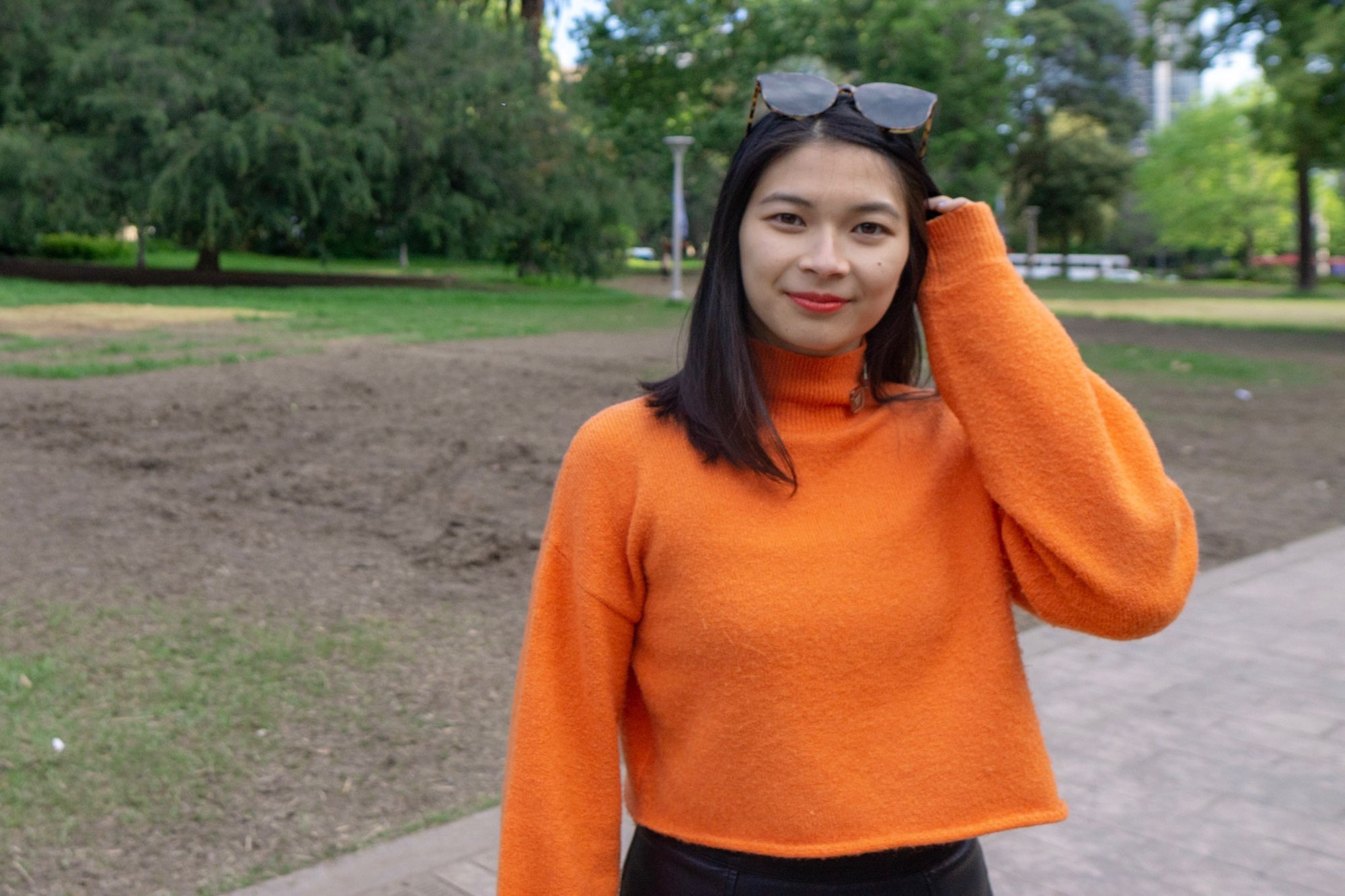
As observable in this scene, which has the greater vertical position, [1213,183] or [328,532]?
[1213,183]

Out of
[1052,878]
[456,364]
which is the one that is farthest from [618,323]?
[1052,878]

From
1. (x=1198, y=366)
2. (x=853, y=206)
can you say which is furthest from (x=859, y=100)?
(x=1198, y=366)

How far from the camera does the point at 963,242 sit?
1.68m

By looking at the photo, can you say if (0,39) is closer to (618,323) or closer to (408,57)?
(408,57)

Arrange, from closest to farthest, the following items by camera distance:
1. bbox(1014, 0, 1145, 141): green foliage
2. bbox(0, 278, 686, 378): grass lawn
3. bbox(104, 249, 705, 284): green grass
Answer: bbox(0, 278, 686, 378): grass lawn < bbox(104, 249, 705, 284): green grass < bbox(1014, 0, 1145, 141): green foliage

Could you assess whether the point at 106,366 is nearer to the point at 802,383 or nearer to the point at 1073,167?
the point at 802,383

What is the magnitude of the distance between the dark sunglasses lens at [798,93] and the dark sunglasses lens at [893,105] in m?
0.04

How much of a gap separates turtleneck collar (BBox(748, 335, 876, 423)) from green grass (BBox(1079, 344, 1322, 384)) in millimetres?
13037

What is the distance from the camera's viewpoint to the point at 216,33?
73.4ft

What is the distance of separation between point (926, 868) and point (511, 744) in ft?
1.75

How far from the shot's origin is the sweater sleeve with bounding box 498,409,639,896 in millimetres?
1581

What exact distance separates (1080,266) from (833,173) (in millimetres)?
76208

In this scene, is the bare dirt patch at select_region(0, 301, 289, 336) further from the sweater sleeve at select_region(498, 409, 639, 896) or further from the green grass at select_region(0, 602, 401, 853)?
the sweater sleeve at select_region(498, 409, 639, 896)

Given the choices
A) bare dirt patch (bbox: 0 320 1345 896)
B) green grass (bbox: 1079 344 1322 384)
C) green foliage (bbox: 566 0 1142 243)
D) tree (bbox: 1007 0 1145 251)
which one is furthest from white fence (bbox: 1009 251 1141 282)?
bare dirt patch (bbox: 0 320 1345 896)
